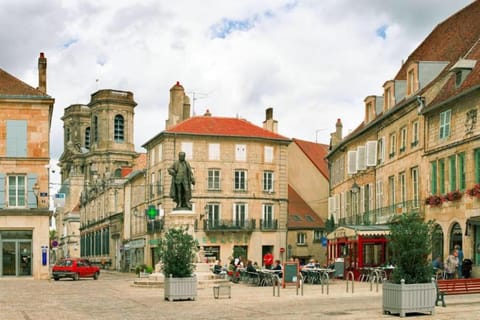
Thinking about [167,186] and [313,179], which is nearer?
[167,186]

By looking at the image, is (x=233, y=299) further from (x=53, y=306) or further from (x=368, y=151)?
(x=368, y=151)

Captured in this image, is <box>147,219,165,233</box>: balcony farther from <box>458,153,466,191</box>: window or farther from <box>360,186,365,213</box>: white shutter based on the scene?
<box>458,153,466,191</box>: window

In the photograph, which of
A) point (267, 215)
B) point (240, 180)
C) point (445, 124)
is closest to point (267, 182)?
point (240, 180)

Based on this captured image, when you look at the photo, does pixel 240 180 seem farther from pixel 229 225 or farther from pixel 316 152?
pixel 316 152

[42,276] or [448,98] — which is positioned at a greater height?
[448,98]

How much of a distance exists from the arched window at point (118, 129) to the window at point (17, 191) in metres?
54.5

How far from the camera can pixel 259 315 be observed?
18406 millimetres

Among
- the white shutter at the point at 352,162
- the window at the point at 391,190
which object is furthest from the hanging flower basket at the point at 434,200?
the white shutter at the point at 352,162

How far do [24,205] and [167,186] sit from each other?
51.6 feet

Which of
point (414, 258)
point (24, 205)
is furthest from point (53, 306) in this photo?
point (24, 205)

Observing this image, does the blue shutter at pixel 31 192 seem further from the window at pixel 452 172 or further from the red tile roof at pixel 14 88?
the window at pixel 452 172

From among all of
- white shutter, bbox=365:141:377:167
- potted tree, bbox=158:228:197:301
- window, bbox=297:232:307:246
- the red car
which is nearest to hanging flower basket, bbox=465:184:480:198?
potted tree, bbox=158:228:197:301

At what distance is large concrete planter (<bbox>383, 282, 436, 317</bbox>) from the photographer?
17.5m

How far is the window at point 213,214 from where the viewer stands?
57306 millimetres
